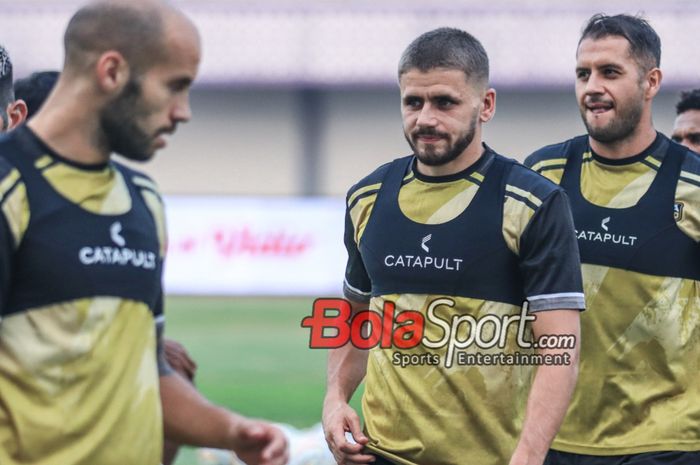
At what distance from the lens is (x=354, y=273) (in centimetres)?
496

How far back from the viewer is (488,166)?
461 centimetres

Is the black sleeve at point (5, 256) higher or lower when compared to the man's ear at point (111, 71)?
lower

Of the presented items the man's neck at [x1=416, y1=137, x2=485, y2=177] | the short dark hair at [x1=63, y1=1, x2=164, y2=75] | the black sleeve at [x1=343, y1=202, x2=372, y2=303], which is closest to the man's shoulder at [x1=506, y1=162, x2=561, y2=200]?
the man's neck at [x1=416, y1=137, x2=485, y2=177]

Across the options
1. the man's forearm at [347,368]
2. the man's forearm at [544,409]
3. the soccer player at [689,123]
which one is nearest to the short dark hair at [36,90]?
the man's forearm at [347,368]

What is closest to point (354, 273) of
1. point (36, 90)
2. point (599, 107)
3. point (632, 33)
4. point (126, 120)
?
point (599, 107)

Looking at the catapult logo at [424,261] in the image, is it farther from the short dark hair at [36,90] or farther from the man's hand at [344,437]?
the short dark hair at [36,90]

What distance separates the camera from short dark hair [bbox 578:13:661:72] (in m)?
5.29

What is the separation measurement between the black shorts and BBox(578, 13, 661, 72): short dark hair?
1516 millimetres

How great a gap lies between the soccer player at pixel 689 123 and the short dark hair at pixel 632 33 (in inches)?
44.9

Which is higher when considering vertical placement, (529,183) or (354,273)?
(529,183)

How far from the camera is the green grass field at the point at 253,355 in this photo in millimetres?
11891

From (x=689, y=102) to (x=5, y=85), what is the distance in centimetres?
329

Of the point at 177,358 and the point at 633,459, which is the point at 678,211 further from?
the point at 177,358

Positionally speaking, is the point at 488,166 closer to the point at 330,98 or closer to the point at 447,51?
the point at 447,51
